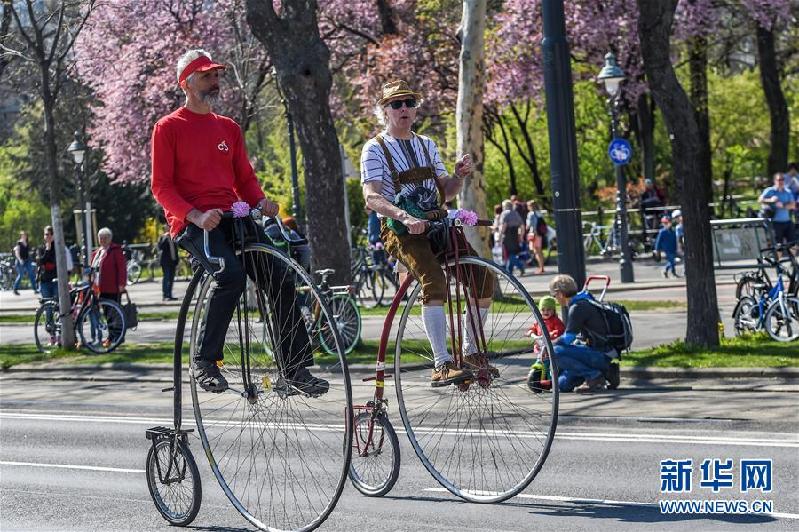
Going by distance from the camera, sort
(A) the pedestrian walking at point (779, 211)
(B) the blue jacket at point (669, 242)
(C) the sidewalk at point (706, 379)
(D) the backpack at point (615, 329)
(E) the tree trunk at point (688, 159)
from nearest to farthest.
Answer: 1. (C) the sidewalk at point (706, 379)
2. (D) the backpack at point (615, 329)
3. (E) the tree trunk at point (688, 159)
4. (A) the pedestrian walking at point (779, 211)
5. (B) the blue jacket at point (669, 242)

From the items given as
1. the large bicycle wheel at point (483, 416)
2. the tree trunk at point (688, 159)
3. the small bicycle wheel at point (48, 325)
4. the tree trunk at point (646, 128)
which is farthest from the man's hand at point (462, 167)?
the tree trunk at point (646, 128)

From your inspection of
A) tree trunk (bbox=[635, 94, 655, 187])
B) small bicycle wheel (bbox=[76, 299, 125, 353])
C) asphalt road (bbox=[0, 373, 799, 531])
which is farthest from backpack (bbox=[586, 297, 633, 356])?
tree trunk (bbox=[635, 94, 655, 187])

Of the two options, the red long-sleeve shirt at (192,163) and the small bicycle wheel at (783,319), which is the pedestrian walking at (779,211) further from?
the red long-sleeve shirt at (192,163)

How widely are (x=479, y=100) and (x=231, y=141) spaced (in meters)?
16.3

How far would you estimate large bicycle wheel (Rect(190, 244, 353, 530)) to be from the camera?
7191mm

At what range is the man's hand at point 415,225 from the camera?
7445 mm

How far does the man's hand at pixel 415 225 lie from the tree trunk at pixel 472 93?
15377 millimetres

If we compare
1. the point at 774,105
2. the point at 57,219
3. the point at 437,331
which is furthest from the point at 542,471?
the point at 774,105

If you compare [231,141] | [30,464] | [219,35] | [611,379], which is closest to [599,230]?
[219,35]

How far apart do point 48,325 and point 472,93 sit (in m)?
7.95

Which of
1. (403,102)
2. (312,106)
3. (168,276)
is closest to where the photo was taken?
(403,102)

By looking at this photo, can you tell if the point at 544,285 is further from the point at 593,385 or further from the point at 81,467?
the point at 81,467

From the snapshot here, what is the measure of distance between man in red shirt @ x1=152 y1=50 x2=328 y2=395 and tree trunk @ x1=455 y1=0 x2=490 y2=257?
50.8 feet

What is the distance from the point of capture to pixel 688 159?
611 inches
